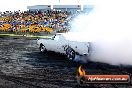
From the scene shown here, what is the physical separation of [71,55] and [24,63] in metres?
2.79

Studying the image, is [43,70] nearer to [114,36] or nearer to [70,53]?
[70,53]

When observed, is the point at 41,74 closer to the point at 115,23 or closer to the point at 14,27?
the point at 115,23

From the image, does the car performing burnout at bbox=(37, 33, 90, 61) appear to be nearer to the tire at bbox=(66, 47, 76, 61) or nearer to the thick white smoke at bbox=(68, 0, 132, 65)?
the tire at bbox=(66, 47, 76, 61)

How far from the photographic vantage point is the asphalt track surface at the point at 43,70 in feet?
41.1

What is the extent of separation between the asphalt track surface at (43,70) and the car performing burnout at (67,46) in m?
0.47

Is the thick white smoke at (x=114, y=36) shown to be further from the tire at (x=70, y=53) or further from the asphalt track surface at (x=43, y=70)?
the tire at (x=70, y=53)

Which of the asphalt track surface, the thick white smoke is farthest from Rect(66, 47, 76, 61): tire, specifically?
the thick white smoke

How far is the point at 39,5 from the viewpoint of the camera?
224 ft

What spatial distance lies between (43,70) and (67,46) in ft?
9.34

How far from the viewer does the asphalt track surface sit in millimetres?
12536

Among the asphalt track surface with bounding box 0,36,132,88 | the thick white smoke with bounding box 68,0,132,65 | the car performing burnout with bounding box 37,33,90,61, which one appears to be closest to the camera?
the asphalt track surface with bounding box 0,36,132,88

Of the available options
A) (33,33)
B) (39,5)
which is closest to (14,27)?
(33,33)

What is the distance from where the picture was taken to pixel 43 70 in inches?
593

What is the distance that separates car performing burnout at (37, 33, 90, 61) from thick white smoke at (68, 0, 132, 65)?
18.3 inches
